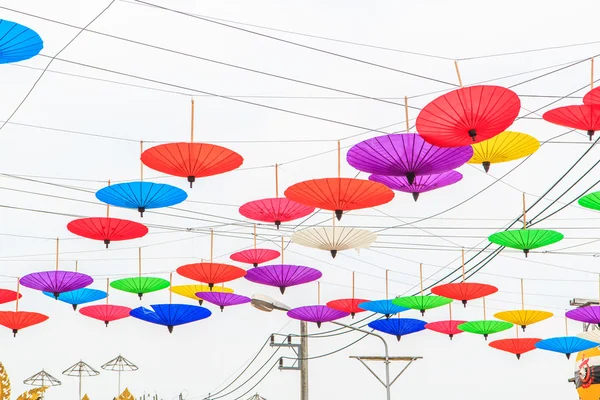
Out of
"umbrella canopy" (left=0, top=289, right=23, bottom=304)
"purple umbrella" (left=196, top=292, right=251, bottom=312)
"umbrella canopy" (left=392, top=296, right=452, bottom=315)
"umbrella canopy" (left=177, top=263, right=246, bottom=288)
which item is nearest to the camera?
"umbrella canopy" (left=177, top=263, right=246, bottom=288)

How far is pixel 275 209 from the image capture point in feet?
46.5

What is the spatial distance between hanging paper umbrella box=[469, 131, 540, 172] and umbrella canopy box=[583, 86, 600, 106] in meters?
1.34

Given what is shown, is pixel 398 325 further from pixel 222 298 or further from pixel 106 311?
pixel 106 311

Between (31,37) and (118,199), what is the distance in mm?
4338

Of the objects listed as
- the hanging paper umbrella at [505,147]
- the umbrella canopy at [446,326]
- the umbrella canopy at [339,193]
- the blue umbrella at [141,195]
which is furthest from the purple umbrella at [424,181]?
the umbrella canopy at [446,326]

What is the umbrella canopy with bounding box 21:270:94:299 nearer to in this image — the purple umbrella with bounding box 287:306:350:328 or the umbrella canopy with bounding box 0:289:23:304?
the umbrella canopy with bounding box 0:289:23:304

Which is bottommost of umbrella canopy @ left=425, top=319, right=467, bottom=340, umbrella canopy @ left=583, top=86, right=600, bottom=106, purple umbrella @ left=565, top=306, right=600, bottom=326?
umbrella canopy @ left=425, top=319, right=467, bottom=340

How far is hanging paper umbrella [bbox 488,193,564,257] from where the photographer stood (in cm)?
1418

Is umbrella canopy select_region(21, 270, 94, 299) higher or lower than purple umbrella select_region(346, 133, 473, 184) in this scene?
lower

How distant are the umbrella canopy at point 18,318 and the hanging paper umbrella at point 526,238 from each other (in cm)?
1014

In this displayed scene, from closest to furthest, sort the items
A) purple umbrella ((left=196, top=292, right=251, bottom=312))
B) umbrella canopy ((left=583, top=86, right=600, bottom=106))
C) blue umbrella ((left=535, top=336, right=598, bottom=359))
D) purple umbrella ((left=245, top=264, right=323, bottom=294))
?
umbrella canopy ((left=583, top=86, right=600, bottom=106)), purple umbrella ((left=245, top=264, right=323, bottom=294)), purple umbrella ((left=196, top=292, right=251, bottom=312)), blue umbrella ((left=535, top=336, right=598, bottom=359))

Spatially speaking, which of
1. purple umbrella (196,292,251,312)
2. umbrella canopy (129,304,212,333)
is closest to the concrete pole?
purple umbrella (196,292,251,312)

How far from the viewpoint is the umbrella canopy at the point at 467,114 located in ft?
30.7

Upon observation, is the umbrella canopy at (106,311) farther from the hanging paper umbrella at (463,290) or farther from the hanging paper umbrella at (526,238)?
the hanging paper umbrella at (526,238)
